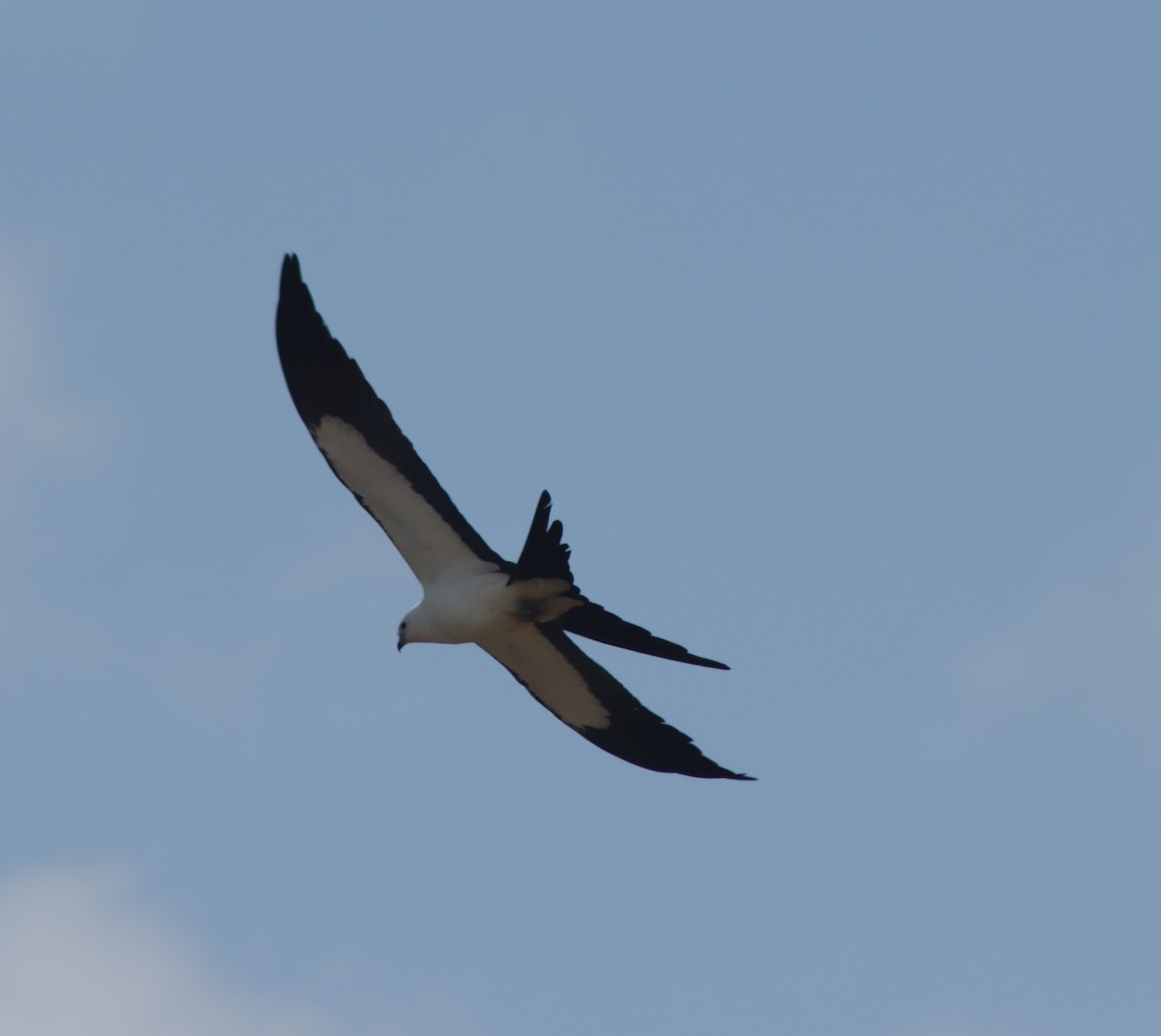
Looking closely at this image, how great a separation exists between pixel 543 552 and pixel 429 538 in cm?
114

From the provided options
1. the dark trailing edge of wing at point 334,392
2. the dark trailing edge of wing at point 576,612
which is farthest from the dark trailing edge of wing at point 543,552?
the dark trailing edge of wing at point 334,392

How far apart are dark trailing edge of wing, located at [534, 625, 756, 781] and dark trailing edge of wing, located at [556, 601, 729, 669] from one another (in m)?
0.74

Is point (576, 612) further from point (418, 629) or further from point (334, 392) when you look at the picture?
point (334, 392)

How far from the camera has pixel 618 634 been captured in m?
13.4

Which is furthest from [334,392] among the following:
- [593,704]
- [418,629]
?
[593,704]

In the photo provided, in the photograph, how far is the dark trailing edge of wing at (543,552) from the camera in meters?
12.6

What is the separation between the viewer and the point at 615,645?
529 inches

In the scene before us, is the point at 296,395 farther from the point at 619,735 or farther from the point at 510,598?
the point at 619,735

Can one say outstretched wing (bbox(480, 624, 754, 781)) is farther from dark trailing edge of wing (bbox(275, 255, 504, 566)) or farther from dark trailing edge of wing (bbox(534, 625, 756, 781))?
dark trailing edge of wing (bbox(275, 255, 504, 566))

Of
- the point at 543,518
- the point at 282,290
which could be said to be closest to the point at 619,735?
the point at 543,518

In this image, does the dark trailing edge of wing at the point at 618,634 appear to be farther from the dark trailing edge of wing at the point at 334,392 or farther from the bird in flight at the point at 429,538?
the dark trailing edge of wing at the point at 334,392

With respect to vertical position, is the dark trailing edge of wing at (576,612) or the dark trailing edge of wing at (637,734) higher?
the dark trailing edge of wing at (637,734)

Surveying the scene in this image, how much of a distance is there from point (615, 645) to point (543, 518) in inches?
47.9

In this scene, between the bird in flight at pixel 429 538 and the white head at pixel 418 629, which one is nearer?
the bird in flight at pixel 429 538
